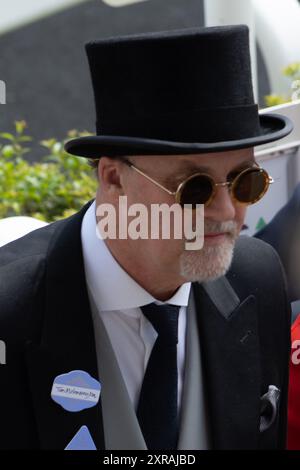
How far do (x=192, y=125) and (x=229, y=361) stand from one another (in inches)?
25.5

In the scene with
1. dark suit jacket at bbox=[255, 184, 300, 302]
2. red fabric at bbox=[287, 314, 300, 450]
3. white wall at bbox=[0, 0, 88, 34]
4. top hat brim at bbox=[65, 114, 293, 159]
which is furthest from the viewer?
white wall at bbox=[0, 0, 88, 34]

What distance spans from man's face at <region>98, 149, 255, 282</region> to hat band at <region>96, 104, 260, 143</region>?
1.8 inches

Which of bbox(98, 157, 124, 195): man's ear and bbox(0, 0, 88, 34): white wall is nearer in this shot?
bbox(98, 157, 124, 195): man's ear

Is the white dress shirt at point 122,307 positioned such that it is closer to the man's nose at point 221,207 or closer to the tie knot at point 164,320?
A: the tie knot at point 164,320

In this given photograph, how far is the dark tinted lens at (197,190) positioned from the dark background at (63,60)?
239 inches

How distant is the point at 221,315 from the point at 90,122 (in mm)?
6247

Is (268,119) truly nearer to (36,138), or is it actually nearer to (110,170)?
(110,170)

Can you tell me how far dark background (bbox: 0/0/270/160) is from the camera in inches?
361

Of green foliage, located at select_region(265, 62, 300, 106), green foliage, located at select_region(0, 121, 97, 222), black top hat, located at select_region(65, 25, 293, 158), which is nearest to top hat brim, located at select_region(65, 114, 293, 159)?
black top hat, located at select_region(65, 25, 293, 158)

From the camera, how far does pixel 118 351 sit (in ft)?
8.71

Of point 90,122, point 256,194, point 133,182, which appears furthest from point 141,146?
point 90,122

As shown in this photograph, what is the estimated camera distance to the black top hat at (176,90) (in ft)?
8.21

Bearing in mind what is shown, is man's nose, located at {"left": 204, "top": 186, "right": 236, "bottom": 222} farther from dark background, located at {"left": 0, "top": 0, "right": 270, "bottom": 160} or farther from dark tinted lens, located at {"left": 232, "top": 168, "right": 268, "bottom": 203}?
dark background, located at {"left": 0, "top": 0, "right": 270, "bottom": 160}

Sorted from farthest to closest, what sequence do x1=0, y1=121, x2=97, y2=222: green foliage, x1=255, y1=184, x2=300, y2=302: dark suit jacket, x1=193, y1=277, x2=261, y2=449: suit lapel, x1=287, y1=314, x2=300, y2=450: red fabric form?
x1=0, y1=121, x2=97, y2=222: green foliage < x1=255, y1=184, x2=300, y2=302: dark suit jacket < x1=287, y1=314, x2=300, y2=450: red fabric < x1=193, y1=277, x2=261, y2=449: suit lapel
